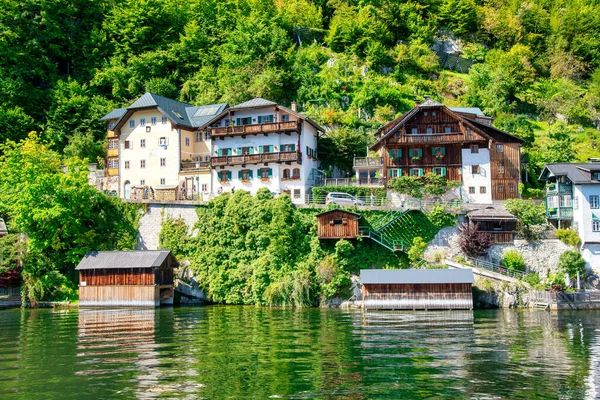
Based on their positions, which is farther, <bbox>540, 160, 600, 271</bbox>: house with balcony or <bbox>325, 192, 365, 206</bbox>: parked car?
<bbox>325, 192, 365, 206</bbox>: parked car

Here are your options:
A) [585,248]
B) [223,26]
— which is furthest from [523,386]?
[223,26]

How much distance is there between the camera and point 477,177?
184 feet

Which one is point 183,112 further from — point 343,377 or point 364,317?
point 343,377

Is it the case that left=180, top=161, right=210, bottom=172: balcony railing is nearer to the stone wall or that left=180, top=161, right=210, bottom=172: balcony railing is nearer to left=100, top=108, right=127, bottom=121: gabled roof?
the stone wall

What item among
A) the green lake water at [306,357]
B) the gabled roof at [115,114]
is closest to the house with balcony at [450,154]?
the green lake water at [306,357]

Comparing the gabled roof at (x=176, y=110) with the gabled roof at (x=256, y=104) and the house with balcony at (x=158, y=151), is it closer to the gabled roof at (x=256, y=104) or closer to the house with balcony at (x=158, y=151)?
the house with balcony at (x=158, y=151)

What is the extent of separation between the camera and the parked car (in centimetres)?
5209

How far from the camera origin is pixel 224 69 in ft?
261

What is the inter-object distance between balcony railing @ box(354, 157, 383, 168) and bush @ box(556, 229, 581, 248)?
17610mm

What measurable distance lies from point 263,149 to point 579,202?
29.1 meters

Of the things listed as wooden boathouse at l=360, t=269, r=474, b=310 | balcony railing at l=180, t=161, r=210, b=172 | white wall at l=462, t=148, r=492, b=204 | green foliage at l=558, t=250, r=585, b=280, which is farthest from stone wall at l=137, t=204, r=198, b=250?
green foliage at l=558, t=250, r=585, b=280

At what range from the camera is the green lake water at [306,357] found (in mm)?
19500

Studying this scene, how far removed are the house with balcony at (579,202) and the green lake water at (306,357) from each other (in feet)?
29.5

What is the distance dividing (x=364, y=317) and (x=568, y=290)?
669 inches
